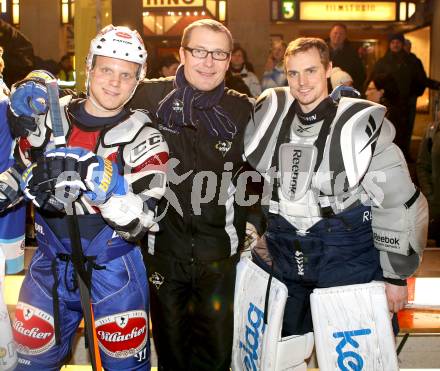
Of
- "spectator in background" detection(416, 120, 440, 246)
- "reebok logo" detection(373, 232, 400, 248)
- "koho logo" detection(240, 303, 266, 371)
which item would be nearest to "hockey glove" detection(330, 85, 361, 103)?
"reebok logo" detection(373, 232, 400, 248)

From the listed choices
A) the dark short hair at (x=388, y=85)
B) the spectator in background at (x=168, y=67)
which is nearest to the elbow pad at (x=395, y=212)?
the spectator in background at (x=168, y=67)

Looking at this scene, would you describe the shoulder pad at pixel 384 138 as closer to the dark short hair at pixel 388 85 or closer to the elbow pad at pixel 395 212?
the elbow pad at pixel 395 212

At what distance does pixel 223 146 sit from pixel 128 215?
33.6 inches

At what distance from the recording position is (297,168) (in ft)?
11.2

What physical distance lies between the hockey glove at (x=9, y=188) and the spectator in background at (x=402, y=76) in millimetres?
7162

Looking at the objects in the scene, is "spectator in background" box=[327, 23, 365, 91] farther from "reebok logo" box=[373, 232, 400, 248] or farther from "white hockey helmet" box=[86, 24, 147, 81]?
"white hockey helmet" box=[86, 24, 147, 81]

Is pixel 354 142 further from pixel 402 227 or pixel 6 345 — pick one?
pixel 6 345

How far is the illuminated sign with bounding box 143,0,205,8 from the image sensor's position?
13.5 metres

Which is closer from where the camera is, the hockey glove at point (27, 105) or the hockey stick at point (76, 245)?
the hockey stick at point (76, 245)

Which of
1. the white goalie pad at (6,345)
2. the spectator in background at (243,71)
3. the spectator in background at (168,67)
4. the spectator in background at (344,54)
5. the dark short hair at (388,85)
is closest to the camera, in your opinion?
the white goalie pad at (6,345)

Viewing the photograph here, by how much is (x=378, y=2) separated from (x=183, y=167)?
12.1 metres

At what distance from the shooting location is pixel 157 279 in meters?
3.78

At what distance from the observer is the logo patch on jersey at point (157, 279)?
3.76 m

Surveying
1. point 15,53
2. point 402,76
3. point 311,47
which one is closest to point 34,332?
point 311,47
